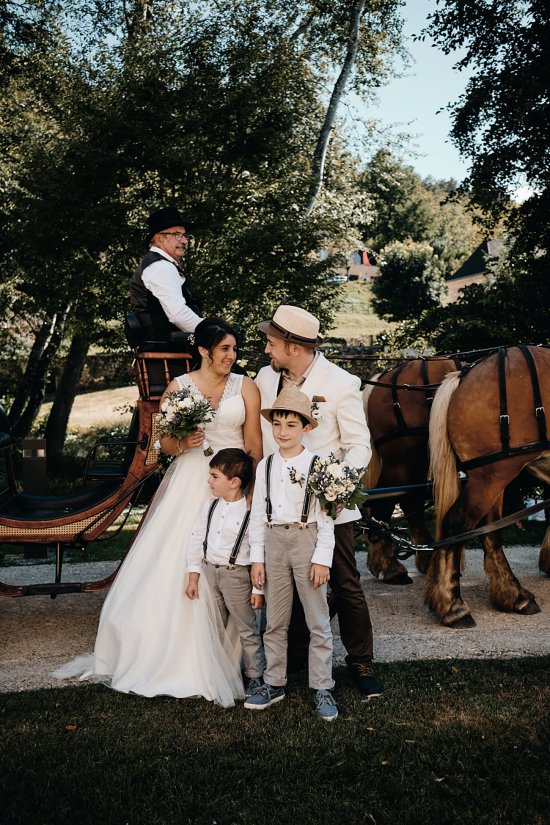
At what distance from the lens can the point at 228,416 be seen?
4.43 metres

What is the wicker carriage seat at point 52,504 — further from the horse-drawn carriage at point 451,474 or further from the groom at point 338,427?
the groom at point 338,427

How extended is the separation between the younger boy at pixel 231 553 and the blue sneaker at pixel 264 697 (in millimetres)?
67

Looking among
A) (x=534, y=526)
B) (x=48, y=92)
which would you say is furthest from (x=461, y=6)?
(x=534, y=526)

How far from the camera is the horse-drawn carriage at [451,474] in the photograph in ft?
16.5

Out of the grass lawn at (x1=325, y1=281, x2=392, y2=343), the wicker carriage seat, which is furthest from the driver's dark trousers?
the grass lawn at (x1=325, y1=281, x2=392, y2=343)

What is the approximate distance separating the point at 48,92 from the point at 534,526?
33.1ft

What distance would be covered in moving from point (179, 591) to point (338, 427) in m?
1.26

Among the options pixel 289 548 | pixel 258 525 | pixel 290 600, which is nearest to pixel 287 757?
pixel 290 600

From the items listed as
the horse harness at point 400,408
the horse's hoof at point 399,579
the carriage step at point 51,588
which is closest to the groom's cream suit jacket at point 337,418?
the carriage step at point 51,588

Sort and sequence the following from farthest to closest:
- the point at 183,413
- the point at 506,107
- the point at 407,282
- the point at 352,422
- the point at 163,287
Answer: the point at 407,282 < the point at 506,107 < the point at 163,287 < the point at 352,422 < the point at 183,413

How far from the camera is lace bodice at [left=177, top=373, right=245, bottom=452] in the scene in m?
4.42

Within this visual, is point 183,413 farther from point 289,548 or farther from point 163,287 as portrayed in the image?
point 163,287

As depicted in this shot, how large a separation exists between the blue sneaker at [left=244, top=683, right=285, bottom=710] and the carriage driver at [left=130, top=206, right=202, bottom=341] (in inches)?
88.6

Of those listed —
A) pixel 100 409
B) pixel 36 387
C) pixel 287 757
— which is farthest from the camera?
pixel 100 409
